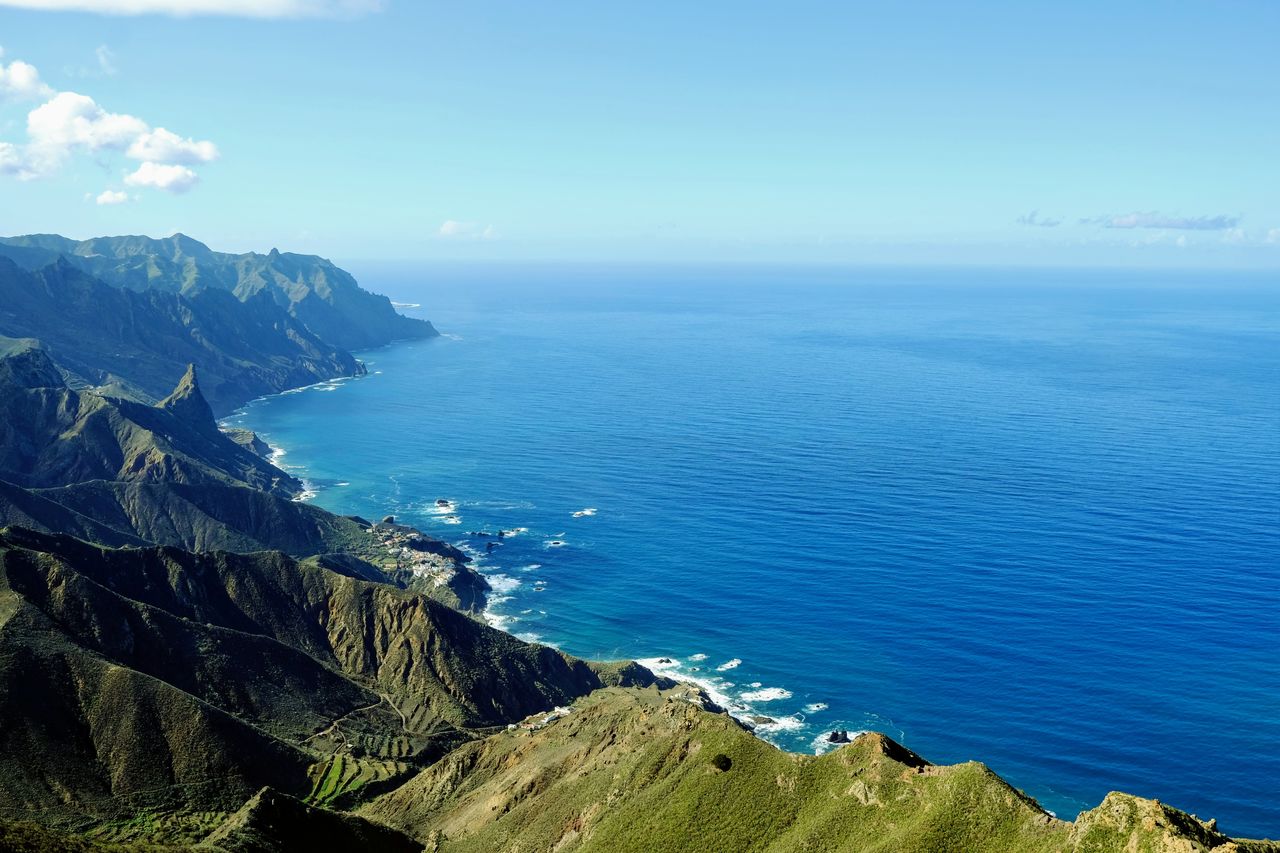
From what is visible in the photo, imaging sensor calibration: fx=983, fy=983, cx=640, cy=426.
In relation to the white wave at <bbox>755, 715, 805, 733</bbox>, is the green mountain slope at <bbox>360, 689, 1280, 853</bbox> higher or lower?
higher

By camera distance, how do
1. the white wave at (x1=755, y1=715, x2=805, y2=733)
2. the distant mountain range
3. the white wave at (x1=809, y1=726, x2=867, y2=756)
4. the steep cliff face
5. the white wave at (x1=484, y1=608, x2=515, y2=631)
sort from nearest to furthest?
the distant mountain range → the steep cliff face → the white wave at (x1=809, y1=726, x2=867, y2=756) → the white wave at (x1=755, y1=715, x2=805, y2=733) → the white wave at (x1=484, y1=608, x2=515, y2=631)

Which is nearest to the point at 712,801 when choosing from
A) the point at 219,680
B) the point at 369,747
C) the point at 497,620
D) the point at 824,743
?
the point at 824,743

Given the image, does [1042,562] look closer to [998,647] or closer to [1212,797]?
[998,647]


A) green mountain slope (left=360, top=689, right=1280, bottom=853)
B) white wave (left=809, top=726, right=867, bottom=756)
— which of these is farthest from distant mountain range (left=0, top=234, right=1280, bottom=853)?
white wave (left=809, top=726, right=867, bottom=756)

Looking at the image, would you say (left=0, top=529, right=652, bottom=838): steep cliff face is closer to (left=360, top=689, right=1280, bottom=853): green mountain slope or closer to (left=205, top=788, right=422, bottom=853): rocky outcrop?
(left=360, top=689, right=1280, bottom=853): green mountain slope

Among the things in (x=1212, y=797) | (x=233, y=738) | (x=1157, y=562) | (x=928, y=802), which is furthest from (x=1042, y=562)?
(x=233, y=738)

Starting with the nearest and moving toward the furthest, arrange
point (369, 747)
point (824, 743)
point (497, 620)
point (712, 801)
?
point (712, 801), point (369, 747), point (824, 743), point (497, 620)

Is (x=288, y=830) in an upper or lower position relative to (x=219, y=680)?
upper

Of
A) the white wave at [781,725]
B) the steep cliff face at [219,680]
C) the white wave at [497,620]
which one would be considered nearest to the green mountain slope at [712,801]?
the steep cliff face at [219,680]

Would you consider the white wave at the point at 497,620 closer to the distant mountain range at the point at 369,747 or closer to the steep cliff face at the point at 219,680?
the steep cliff face at the point at 219,680

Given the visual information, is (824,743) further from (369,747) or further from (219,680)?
(219,680)

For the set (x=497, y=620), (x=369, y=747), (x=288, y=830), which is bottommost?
(x=369, y=747)
